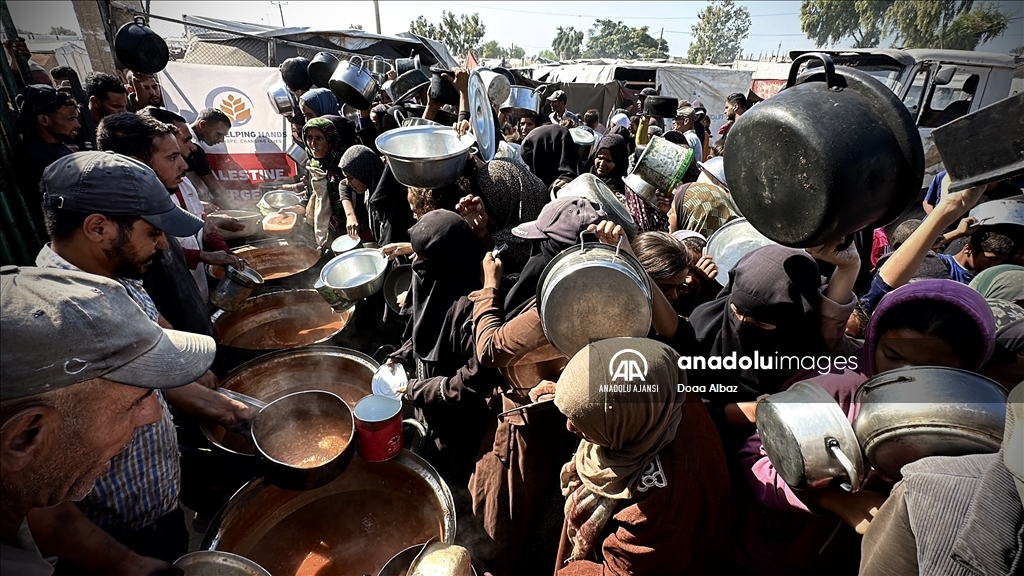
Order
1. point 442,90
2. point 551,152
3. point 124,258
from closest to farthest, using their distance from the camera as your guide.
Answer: point 124,258 → point 442,90 → point 551,152

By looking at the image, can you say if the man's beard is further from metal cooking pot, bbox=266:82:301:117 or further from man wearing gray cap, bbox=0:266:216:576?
metal cooking pot, bbox=266:82:301:117

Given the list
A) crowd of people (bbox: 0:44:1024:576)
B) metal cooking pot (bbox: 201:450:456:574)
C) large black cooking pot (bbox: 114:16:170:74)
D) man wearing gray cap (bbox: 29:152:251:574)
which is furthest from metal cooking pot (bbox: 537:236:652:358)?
large black cooking pot (bbox: 114:16:170:74)

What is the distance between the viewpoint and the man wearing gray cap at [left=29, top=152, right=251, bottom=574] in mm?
1645

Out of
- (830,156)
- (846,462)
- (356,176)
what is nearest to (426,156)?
(356,176)

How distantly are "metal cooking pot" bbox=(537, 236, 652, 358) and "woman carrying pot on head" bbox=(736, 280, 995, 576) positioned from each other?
0.70 metres

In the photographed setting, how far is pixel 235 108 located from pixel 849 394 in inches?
377

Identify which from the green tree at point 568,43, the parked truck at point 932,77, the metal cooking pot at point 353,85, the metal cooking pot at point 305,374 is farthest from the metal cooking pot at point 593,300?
the green tree at point 568,43

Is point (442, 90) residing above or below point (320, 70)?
below

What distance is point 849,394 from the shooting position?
147cm

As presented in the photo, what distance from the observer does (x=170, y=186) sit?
2895mm

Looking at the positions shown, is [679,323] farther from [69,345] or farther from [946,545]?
[69,345]

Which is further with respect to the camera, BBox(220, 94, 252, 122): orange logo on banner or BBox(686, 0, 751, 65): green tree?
BBox(686, 0, 751, 65): green tree

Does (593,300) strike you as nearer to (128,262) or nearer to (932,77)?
(128,262)

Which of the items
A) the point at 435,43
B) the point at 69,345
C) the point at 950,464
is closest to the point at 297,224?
the point at 69,345
